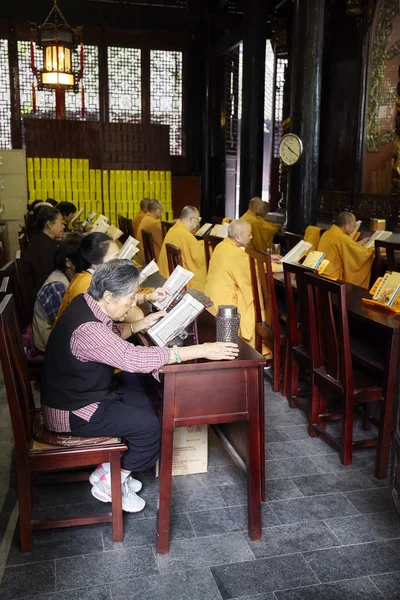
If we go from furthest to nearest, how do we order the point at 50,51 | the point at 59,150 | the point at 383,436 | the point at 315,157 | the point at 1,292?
the point at 59,150
the point at 50,51
the point at 315,157
the point at 383,436
the point at 1,292

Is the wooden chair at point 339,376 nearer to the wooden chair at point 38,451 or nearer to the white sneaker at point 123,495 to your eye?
the white sneaker at point 123,495

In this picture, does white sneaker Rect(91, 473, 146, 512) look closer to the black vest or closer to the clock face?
the black vest

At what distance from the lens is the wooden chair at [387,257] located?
4.05 m

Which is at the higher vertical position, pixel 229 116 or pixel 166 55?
pixel 166 55

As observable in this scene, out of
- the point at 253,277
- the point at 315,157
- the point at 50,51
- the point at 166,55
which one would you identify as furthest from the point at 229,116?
the point at 253,277

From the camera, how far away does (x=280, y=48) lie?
870 centimetres

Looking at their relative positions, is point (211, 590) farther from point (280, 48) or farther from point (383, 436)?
point (280, 48)

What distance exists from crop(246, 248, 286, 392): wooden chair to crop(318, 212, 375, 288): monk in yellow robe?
0.96m

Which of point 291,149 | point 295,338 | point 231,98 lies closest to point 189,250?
point 291,149

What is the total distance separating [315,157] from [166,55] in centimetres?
591

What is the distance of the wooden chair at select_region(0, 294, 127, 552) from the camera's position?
200 centimetres

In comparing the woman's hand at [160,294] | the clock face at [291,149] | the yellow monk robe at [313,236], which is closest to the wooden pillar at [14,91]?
the clock face at [291,149]

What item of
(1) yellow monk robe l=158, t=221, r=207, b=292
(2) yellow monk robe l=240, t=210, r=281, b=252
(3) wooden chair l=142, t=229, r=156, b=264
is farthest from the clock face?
(3) wooden chair l=142, t=229, r=156, b=264

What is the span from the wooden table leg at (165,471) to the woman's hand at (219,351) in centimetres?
17
